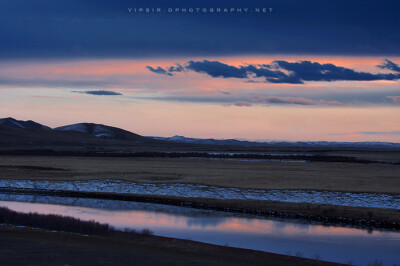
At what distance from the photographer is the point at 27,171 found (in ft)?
179

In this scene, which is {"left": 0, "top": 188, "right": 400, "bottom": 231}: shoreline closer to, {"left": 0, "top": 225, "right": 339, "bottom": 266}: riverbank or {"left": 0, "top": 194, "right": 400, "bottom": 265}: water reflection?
{"left": 0, "top": 194, "right": 400, "bottom": 265}: water reflection

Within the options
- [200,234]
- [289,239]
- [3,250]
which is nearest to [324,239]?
[289,239]

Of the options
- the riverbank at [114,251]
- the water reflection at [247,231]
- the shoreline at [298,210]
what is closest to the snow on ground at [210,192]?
the shoreline at [298,210]

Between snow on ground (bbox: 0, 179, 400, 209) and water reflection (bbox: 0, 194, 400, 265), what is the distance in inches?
220

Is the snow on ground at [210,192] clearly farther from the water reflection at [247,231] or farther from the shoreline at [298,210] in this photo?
the water reflection at [247,231]

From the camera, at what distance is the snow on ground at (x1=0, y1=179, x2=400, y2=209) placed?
35281 millimetres

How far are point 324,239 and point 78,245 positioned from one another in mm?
12521

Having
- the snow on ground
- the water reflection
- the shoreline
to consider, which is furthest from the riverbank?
the snow on ground

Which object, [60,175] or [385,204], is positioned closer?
[385,204]

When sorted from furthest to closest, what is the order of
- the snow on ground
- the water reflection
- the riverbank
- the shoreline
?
the snow on ground, the shoreline, the water reflection, the riverbank

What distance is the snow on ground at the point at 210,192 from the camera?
35281 mm

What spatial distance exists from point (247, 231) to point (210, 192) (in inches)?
518

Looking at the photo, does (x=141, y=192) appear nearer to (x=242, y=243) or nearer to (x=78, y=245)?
(x=242, y=243)

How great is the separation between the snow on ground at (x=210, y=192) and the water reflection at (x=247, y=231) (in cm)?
559
